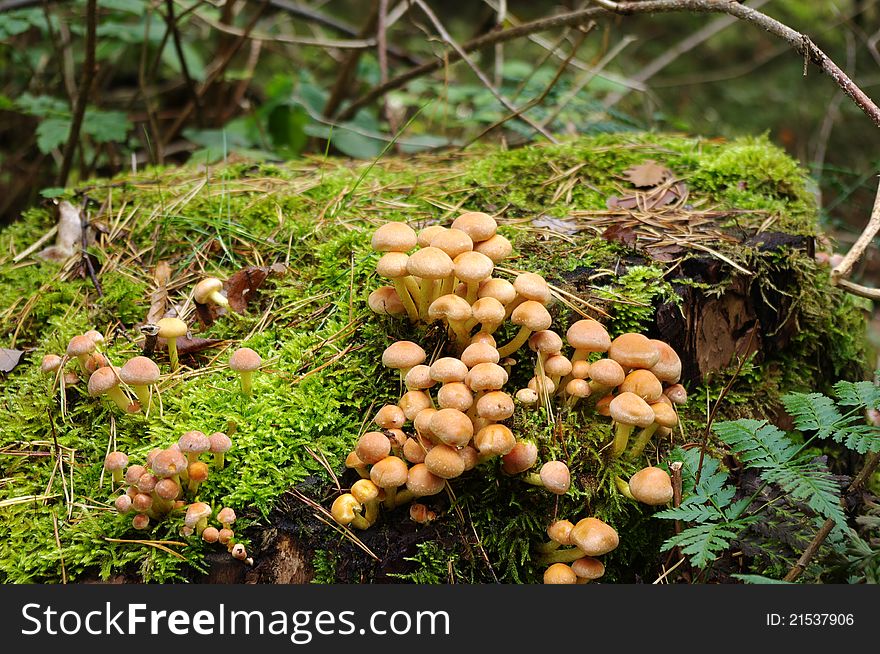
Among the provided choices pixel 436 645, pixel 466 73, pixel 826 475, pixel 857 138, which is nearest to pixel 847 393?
pixel 826 475

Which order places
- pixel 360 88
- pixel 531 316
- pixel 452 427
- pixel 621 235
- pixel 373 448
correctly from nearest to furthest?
1. pixel 452 427
2. pixel 373 448
3. pixel 531 316
4. pixel 621 235
5. pixel 360 88

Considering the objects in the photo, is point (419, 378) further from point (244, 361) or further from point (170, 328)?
point (170, 328)

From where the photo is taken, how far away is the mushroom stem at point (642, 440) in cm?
253

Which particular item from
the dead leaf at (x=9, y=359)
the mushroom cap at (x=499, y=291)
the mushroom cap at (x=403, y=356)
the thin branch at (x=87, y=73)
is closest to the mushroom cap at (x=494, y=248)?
the mushroom cap at (x=499, y=291)

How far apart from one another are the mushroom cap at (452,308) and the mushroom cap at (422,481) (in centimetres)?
54

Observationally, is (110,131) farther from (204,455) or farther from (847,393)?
(847,393)

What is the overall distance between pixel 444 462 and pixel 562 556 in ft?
2.09

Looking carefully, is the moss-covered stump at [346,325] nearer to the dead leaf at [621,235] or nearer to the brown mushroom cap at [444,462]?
the dead leaf at [621,235]

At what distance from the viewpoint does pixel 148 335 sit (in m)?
2.70

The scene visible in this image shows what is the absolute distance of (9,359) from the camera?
2852mm

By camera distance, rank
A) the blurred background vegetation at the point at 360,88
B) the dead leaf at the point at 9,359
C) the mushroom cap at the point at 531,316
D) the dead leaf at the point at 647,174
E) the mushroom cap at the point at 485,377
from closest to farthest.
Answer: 1. the mushroom cap at the point at 485,377
2. the mushroom cap at the point at 531,316
3. the dead leaf at the point at 9,359
4. the dead leaf at the point at 647,174
5. the blurred background vegetation at the point at 360,88

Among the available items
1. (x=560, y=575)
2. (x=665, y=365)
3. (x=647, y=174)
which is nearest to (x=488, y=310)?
(x=665, y=365)

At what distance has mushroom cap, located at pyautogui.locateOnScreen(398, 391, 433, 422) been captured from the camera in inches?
90.6

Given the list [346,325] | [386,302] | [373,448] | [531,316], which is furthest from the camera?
[346,325]
